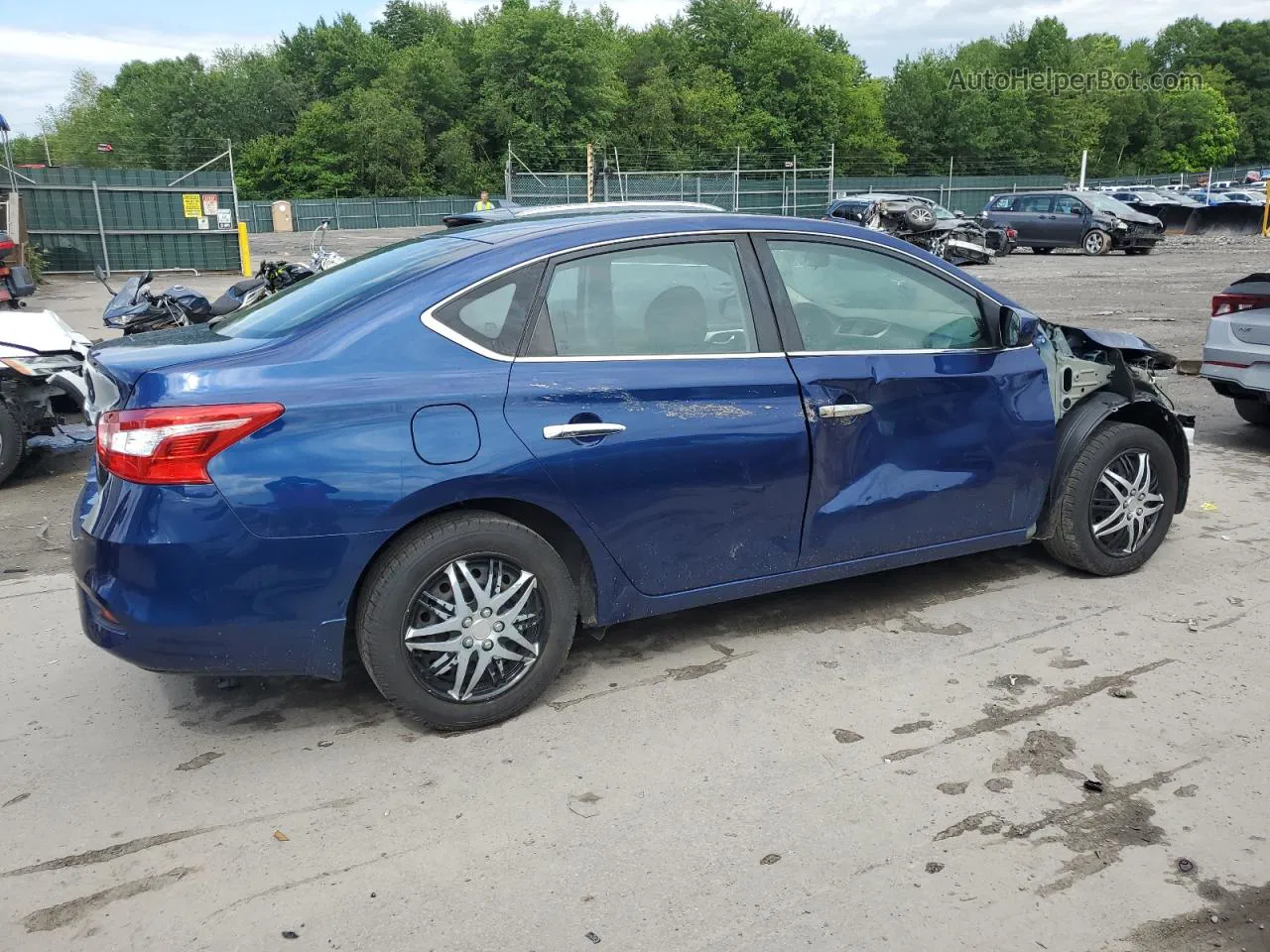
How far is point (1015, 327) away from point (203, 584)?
328cm

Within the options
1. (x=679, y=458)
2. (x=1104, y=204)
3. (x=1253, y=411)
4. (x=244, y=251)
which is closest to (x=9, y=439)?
(x=679, y=458)

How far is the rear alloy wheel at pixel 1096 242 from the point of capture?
29.1 m

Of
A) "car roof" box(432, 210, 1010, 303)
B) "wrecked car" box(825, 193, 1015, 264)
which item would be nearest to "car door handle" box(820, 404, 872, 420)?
"car roof" box(432, 210, 1010, 303)

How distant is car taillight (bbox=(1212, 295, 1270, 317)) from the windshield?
23.8 meters

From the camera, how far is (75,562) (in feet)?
11.5

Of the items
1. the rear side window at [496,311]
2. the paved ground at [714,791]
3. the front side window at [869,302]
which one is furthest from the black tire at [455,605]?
the front side window at [869,302]

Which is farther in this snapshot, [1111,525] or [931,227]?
[931,227]

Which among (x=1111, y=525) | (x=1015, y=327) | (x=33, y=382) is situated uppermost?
(x=1015, y=327)

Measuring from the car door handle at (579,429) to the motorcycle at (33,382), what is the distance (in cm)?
457

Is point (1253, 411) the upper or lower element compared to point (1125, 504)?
lower

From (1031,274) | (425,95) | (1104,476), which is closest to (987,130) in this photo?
(425,95)

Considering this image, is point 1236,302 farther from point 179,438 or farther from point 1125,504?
point 179,438

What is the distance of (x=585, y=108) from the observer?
69062 millimetres

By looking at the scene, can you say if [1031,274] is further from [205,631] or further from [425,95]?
[425,95]
